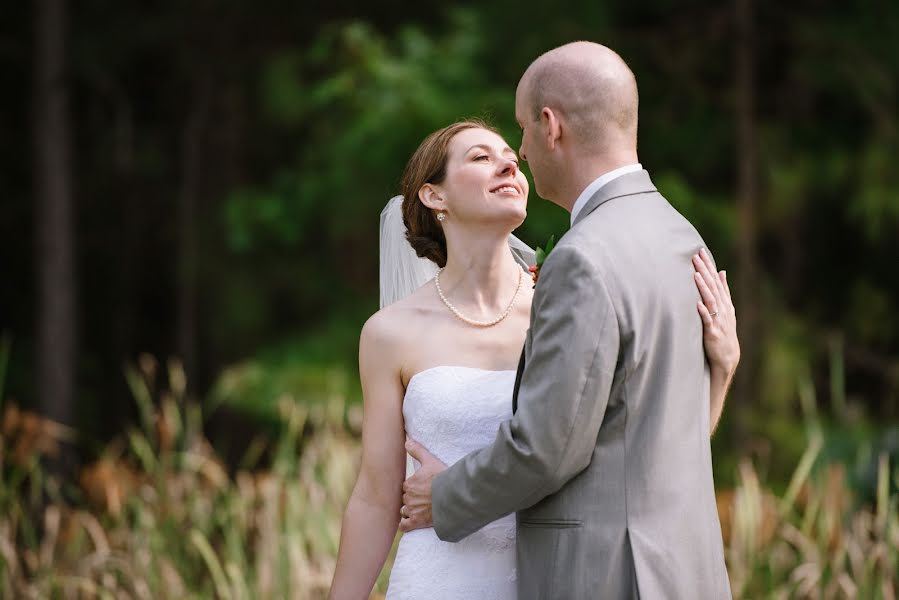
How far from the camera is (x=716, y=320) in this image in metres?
2.78

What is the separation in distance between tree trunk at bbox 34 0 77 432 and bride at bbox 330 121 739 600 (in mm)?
9192

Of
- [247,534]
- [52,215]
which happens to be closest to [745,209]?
[247,534]

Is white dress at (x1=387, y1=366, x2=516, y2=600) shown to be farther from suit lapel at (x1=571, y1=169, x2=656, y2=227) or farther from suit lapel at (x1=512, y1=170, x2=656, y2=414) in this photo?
suit lapel at (x1=571, y1=169, x2=656, y2=227)

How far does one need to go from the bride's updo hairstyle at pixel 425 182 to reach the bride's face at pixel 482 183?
32 mm

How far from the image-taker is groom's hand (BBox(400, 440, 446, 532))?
3.04 meters

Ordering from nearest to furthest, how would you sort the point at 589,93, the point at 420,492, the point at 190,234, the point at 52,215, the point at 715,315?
1. the point at 589,93
2. the point at 715,315
3. the point at 420,492
4. the point at 52,215
5. the point at 190,234

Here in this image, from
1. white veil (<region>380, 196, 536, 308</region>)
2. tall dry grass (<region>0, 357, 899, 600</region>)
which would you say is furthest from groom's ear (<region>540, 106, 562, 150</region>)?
tall dry grass (<region>0, 357, 899, 600</region>)

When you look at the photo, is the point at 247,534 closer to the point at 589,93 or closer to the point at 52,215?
the point at 589,93

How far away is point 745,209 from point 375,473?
604cm

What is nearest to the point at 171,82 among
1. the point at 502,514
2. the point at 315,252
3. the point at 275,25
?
the point at 275,25

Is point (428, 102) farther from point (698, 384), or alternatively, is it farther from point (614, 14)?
point (698, 384)

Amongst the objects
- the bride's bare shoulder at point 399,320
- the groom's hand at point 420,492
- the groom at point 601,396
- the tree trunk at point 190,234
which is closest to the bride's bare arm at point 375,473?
the bride's bare shoulder at point 399,320

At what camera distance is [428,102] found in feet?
29.9

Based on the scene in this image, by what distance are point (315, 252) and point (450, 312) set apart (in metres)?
10.7
